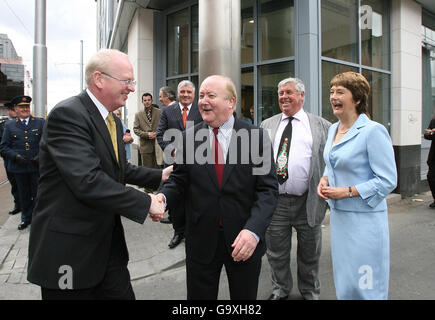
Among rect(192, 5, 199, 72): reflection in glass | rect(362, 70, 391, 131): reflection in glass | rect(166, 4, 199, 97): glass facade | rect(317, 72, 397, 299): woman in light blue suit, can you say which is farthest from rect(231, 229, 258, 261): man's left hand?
rect(192, 5, 199, 72): reflection in glass

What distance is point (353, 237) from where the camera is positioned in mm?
2479

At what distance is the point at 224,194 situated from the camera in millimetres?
2227

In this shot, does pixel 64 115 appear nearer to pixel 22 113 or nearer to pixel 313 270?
pixel 313 270

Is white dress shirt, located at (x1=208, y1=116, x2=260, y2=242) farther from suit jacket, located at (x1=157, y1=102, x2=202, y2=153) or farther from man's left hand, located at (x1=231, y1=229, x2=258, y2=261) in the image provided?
suit jacket, located at (x1=157, y1=102, x2=202, y2=153)

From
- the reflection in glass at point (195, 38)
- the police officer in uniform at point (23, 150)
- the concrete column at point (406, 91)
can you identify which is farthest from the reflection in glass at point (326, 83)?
the police officer in uniform at point (23, 150)

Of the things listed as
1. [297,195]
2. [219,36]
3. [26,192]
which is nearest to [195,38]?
[219,36]

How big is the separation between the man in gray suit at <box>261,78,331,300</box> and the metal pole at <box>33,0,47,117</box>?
7.81 m

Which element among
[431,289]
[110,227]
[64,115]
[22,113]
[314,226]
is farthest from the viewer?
[22,113]

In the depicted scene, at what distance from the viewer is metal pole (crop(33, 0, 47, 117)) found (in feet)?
29.9

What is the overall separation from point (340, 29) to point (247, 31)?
1.85 meters

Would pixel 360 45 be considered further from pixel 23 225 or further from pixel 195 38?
pixel 23 225

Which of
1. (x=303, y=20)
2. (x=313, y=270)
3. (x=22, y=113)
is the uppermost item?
(x=303, y=20)

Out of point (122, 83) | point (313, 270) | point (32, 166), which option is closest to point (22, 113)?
point (32, 166)

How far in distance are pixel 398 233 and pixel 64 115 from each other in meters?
5.68
